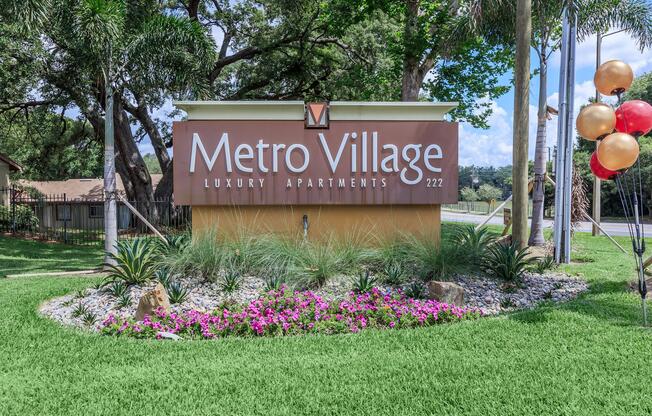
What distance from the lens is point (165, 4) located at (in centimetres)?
2011

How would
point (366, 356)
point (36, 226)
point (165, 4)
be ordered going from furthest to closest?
point (36, 226) < point (165, 4) < point (366, 356)

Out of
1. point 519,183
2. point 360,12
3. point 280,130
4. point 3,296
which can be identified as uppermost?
point 360,12

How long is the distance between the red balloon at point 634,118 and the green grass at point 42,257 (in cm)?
999

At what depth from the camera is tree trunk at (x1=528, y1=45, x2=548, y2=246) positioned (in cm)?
1116

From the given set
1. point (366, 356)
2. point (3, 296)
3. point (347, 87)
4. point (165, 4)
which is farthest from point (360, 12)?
point (366, 356)

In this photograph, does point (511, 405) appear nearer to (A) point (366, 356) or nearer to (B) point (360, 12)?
(A) point (366, 356)

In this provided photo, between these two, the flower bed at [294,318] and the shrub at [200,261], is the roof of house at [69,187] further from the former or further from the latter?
the flower bed at [294,318]

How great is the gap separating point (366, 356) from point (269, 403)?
116cm

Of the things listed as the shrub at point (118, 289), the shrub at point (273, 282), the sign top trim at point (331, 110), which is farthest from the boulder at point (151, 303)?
the sign top trim at point (331, 110)

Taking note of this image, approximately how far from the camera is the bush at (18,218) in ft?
70.6

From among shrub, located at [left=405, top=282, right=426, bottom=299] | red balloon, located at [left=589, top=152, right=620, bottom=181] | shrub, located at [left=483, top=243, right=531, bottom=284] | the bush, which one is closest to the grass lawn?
shrub, located at [left=405, top=282, right=426, bottom=299]

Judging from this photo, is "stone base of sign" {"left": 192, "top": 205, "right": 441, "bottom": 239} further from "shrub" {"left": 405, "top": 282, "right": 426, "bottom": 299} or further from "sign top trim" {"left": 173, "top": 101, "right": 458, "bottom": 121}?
"shrub" {"left": 405, "top": 282, "right": 426, "bottom": 299}

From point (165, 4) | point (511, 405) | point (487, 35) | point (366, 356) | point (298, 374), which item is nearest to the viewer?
point (511, 405)

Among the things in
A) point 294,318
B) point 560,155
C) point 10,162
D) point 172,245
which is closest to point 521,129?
point 560,155
